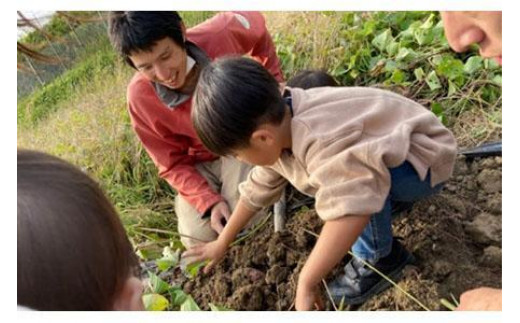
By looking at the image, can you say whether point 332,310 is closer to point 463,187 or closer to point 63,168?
point 463,187

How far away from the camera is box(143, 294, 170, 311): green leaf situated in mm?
897

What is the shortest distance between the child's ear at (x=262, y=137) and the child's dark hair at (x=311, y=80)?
24cm

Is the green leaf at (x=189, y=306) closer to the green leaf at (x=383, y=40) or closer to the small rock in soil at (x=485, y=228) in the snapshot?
the small rock in soil at (x=485, y=228)

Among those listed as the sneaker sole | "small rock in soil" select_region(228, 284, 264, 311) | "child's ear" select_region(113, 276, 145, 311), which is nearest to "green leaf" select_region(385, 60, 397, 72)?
the sneaker sole

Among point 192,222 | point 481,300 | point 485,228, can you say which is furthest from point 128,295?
point 485,228

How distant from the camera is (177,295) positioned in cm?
96

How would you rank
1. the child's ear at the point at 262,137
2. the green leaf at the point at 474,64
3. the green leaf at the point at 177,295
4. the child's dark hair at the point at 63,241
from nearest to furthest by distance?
1. the child's dark hair at the point at 63,241
2. the child's ear at the point at 262,137
3. the green leaf at the point at 177,295
4. the green leaf at the point at 474,64

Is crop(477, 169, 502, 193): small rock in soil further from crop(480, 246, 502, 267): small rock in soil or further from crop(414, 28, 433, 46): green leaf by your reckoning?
crop(414, 28, 433, 46): green leaf

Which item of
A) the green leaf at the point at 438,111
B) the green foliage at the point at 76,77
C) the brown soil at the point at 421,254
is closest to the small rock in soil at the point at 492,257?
the brown soil at the point at 421,254

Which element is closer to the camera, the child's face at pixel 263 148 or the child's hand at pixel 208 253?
the child's face at pixel 263 148

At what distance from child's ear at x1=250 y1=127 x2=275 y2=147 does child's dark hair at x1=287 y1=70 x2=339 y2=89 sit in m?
0.24

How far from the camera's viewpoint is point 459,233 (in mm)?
996

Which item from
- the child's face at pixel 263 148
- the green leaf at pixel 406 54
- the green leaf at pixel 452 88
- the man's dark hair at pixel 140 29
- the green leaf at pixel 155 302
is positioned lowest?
the green leaf at pixel 155 302

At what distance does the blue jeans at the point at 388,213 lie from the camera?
0.91 m
